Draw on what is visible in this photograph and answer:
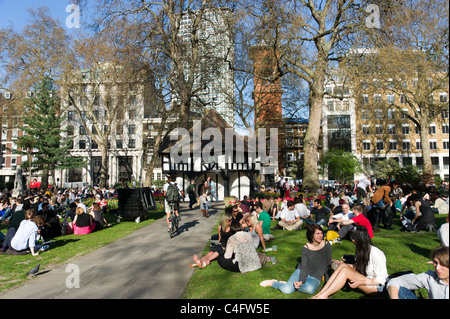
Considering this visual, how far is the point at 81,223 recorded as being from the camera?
38.4 ft

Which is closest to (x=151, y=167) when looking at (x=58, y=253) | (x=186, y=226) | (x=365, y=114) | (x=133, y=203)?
(x=133, y=203)

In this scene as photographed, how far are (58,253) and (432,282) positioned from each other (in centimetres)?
865

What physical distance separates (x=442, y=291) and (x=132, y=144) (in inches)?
2399

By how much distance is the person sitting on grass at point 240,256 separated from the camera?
6.17m

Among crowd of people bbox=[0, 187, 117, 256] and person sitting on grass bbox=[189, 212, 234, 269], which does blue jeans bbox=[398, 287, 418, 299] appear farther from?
crowd of people bbox=[0, 187, 117, 256]

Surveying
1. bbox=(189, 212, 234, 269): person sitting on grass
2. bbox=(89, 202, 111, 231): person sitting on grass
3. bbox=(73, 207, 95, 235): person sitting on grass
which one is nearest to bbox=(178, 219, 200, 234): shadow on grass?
bbox=(89, 202, 111, 231): person sitting on grass

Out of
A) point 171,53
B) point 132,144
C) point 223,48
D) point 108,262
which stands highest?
point 223,48

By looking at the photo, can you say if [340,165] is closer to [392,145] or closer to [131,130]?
[392,145]

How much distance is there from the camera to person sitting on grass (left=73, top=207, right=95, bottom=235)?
1170 cm

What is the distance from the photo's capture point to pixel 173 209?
34.8 ft

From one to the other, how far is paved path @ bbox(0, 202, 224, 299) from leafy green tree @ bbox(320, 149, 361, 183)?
134 feet

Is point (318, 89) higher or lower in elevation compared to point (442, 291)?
higher
